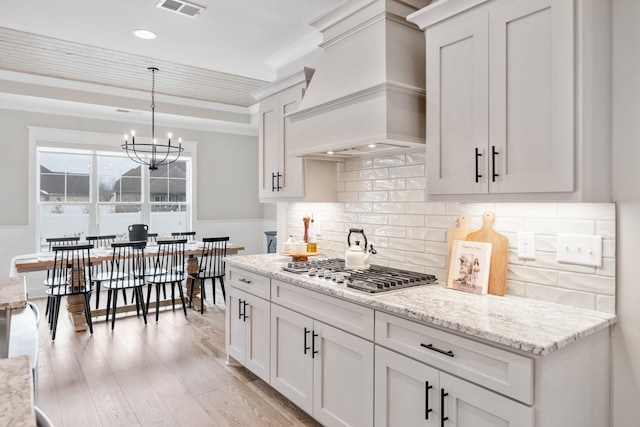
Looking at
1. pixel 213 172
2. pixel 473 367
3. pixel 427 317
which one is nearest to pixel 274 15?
pixel 427 317

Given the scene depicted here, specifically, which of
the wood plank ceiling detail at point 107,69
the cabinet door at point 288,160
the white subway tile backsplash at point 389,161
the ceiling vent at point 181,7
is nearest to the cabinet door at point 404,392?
the white subway tile backsplash at point 389,161

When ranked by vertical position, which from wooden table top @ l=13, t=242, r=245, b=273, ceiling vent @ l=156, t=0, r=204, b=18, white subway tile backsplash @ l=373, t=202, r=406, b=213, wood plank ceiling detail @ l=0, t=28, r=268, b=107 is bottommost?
wooden table top @ l=13, t=242, r=245, b=273

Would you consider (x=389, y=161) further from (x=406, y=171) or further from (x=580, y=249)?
(x=580, y=249)

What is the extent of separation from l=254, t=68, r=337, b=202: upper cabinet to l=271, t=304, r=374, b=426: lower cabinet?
37.0 inches

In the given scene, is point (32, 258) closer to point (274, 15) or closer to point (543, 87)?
point (274, 15)

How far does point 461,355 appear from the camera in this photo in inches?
62.9

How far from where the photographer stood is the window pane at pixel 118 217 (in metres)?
6.37

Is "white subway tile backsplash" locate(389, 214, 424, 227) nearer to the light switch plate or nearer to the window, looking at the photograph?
the light switch plate

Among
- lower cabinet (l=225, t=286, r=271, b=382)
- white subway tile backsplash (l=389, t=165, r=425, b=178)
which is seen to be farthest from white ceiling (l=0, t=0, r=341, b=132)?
lower cabinet (l=225, t=286, r=271, b=382)

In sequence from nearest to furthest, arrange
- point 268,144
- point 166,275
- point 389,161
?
point 389,161 < point 268,144 < point 166,275

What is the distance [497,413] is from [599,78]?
1.35 meters

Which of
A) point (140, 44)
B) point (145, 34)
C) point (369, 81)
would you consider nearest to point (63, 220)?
point (140, 44)

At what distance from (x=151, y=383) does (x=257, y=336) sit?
3.08 feet

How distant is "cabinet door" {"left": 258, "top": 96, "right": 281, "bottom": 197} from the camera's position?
3.32 metres
